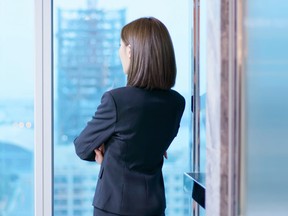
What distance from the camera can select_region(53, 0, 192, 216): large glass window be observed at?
8.57 feet

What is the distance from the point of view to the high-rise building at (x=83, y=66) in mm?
2615

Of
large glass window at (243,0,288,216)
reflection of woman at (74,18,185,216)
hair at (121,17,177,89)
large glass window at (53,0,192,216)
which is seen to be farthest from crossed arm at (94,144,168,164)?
large glass window at (53,0,192,216)

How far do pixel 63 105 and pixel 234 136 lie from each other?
1560 mm

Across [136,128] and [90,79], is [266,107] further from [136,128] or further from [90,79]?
[90,79]

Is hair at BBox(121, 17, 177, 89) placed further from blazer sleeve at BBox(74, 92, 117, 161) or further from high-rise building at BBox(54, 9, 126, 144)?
high-rise building at BBox(54, 9, 126, 144)

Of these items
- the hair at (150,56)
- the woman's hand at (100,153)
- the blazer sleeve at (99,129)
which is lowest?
the woman's hand at (100,153)

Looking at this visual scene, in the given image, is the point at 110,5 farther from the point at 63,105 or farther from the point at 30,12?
the point at 63,105

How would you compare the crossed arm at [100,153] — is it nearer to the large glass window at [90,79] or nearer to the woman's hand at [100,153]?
the woman's hand at [100,153]

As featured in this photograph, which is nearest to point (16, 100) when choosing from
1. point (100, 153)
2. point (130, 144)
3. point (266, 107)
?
point (100, 153)

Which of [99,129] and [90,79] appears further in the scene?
[90,79]

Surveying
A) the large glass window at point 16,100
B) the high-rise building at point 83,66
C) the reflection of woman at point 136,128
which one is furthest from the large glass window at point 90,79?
the reflection of woman at point 136,128

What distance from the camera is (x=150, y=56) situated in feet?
5.29

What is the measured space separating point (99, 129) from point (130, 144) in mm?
118

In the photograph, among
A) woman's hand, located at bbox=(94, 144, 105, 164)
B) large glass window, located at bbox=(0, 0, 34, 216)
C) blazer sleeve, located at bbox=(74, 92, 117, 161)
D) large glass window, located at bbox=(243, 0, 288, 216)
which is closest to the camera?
large glass window, located at bbox=(243, 0, 288, 216)
